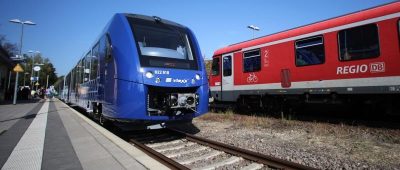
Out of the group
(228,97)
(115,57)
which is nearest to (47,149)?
(115,57)

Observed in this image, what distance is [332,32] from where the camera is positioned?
9047mm

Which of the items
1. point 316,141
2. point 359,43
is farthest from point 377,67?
point 316,141

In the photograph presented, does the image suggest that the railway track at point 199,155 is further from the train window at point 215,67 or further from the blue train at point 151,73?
the train window at point 215,67

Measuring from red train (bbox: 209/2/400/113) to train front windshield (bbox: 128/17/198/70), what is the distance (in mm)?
4327

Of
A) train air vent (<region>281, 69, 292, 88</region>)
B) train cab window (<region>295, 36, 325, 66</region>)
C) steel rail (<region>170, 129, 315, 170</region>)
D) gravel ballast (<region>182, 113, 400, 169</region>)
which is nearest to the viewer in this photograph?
steel rail (<region>170, 129, 315, 170</region>)

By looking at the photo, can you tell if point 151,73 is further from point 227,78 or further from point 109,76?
point 227,78

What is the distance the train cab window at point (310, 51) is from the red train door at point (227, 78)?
382cm

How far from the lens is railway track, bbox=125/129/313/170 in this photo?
193 inches

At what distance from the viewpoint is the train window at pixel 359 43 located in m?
8.01

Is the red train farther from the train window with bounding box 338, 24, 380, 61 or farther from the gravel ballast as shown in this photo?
the gravel ballast

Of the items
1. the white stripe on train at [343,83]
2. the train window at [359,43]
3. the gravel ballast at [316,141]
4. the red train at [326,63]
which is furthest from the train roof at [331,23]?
the gravel ballast at [316,141]

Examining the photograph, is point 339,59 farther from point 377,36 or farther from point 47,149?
point 47,149

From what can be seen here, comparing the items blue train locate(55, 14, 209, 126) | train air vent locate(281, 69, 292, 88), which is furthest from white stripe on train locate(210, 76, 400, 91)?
blue train locate(55, 14, 209, 126)

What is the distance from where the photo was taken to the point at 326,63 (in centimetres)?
916
